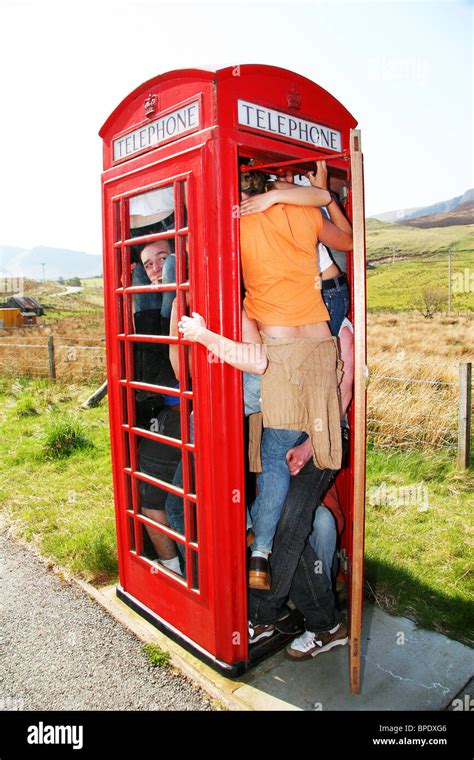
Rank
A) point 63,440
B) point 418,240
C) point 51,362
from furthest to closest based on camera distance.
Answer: point 418,240
point 51,362
point 63,440

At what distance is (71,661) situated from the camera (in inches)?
129

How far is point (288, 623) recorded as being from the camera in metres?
3.30

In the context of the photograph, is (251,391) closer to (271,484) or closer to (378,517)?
(271,484)

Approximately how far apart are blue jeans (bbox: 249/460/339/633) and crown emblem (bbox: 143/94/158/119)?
6.72ft

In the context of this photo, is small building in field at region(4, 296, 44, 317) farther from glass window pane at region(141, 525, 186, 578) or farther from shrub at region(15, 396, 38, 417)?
glass window pane at region(141, 525, 186, 578)

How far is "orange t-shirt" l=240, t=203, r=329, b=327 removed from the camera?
2.69 m

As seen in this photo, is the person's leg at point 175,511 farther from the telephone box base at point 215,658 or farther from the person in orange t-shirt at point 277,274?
the telephone box base at point 215,658

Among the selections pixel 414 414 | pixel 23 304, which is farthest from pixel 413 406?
pixel 23 304

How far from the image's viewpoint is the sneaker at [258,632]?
10.4 feet

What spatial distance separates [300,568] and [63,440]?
16.1ft

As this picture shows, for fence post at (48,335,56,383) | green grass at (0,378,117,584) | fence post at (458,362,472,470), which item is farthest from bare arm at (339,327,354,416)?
fence post at (48,335,56,383)

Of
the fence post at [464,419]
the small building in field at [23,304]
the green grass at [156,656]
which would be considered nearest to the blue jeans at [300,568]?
the green grass at [156,656]
